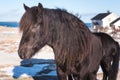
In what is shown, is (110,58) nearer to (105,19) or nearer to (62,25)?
(62,25)

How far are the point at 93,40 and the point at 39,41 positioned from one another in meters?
1.29

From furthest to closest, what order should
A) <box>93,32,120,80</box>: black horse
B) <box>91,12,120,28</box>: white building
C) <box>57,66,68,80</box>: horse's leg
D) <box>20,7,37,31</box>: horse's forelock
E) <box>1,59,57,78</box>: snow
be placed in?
<box>91,12,120,28</box>: white building, <box>1,59,57,78</box>: snow, <box>93,32,120,80</box>: black horse, <box>57,66,68,80</box>: horse's leg, <box>20,7,37,31</box>: horse's forelock

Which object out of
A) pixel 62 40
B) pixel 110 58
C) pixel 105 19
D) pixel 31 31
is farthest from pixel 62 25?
pixel 105 19

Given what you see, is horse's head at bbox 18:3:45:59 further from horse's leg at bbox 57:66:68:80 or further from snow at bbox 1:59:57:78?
snow at bbox 1:59:57:78

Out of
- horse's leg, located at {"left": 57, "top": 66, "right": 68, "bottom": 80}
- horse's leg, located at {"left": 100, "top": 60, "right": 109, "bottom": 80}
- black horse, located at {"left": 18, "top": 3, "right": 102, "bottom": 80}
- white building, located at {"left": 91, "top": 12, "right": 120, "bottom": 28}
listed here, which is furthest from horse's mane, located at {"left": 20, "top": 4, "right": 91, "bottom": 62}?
white building, located at {"left": 91, "top": 12, "right": 120, "bottom": 28}

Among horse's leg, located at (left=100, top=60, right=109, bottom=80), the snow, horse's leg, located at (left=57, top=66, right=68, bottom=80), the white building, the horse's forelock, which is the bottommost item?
the white building

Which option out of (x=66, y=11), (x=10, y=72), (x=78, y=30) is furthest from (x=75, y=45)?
(x=10, y=72)

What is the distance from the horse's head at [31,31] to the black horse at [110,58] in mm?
2541

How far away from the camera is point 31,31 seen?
5168 mm

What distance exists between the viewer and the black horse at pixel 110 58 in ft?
24.5

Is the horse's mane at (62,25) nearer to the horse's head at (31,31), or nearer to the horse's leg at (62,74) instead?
the horse's head at (31,31)

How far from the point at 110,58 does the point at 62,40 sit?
8.27 feet

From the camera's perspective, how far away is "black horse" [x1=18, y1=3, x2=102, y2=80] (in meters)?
5.17

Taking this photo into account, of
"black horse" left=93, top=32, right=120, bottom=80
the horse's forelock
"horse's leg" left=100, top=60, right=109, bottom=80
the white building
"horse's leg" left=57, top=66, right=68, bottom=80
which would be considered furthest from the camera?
the white building
